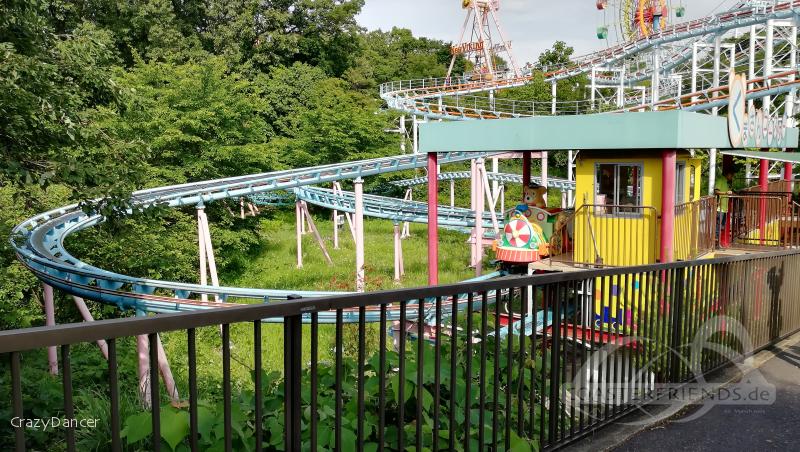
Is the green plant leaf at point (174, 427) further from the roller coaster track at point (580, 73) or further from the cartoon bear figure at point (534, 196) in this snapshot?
the roller coaster track at point (580, 73)

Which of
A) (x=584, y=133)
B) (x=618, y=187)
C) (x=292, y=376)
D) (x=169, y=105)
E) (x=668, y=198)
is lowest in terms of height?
(x=292, y=376)

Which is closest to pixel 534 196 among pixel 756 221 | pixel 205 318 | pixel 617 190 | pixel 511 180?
pixel 617 190

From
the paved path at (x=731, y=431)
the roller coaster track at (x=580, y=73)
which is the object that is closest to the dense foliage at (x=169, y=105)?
the roller coaster track at (x=580, y=73)

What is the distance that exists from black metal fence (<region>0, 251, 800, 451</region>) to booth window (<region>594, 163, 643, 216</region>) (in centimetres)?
463

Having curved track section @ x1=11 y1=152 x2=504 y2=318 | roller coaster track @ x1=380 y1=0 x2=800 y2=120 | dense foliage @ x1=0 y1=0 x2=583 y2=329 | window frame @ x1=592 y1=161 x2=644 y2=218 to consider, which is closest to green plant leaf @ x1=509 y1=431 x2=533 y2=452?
curved track section @ x1=11 y1=152 x2=504 y2=318

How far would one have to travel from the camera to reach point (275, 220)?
119 feet

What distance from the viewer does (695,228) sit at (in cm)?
1071

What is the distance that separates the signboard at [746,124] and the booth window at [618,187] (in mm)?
1778

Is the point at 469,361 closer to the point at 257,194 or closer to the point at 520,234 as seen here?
the point at 520,234

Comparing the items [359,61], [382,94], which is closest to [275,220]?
[382,94]

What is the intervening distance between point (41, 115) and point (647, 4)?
4075 centimetres

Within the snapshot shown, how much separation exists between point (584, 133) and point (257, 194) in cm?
1517

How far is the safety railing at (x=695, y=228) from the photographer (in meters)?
10.1

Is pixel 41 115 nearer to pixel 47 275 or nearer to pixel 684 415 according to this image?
pixel 47 275
